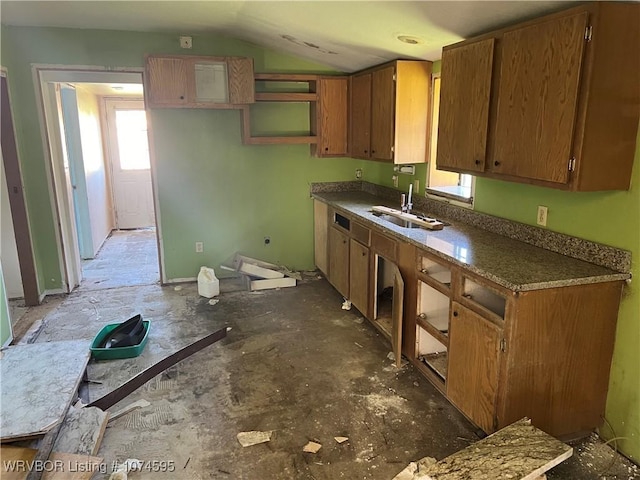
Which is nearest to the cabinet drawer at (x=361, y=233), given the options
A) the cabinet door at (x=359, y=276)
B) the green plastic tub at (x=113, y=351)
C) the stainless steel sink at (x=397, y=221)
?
the cabinet door at (x=359, y=276)

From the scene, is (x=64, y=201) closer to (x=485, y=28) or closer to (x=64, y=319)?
(x=64, y=319)

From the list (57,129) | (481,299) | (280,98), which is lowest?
(481,299)

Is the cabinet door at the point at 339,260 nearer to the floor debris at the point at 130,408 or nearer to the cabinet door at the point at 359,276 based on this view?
the cabinet door at the point at 359,276

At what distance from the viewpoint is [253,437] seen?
2.37 m

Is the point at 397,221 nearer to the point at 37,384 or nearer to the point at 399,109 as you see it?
the point at 399,109

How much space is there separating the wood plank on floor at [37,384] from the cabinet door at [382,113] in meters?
2.68

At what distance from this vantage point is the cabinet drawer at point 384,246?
3111 millimetres

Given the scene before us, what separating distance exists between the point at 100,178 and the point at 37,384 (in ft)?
16.3

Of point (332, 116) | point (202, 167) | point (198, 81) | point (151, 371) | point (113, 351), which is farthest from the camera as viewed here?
point (202, 167)

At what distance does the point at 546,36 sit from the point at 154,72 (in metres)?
3.20

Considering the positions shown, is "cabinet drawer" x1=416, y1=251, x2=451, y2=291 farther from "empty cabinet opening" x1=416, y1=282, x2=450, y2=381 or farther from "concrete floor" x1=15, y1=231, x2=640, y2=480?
"concrete floor" x1=15, y1=231, x2=640, y2=480

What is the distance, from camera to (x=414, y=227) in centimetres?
332

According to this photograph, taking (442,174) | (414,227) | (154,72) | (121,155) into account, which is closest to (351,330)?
(414,227)

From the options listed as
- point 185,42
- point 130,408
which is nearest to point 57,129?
point 185,42
